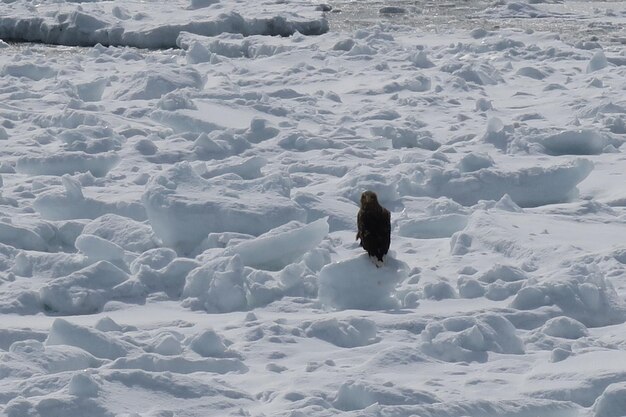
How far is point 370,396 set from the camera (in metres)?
4.05

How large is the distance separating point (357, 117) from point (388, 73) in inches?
63.0

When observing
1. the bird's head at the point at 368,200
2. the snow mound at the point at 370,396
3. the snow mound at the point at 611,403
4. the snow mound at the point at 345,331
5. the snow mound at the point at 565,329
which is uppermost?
the bird's head at the point at 368,200

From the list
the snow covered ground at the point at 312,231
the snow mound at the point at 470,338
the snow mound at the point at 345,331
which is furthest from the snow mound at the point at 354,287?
the snow mound at the point at 470,338

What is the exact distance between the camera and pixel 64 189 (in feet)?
21.9

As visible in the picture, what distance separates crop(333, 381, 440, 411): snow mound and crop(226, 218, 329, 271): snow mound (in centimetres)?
152

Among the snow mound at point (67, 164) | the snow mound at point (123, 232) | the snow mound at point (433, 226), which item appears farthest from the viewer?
the snow mound at point (67, 164)

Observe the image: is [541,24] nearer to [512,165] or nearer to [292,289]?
[512,165]

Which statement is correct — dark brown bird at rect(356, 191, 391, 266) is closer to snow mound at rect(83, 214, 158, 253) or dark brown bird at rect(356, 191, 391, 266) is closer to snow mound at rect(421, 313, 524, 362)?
snow mound at rect(421, 313, 524, 362)

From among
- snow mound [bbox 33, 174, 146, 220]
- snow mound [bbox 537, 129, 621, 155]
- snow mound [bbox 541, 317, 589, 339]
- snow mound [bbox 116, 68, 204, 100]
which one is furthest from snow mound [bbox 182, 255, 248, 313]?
snow mound [bbox 116, 68, 204, 100]

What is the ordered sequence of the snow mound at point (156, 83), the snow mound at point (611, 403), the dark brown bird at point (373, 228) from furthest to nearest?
the snow mound at point (156, 83)
the dark brown bird at point (373, 228)
the snow mound at point (611, 403)

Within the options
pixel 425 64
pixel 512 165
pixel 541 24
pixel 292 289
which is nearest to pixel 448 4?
pixel 541 24

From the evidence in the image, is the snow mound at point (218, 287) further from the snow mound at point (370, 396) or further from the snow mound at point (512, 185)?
the snow mound at point (512, 185)

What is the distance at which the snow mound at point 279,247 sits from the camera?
18.1ft

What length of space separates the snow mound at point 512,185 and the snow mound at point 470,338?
199 cm
